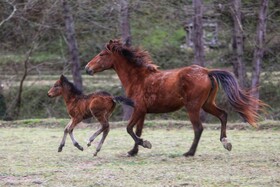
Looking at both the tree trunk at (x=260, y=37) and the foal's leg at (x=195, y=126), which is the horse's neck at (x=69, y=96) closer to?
the foal's leg at (x=195, y=126)

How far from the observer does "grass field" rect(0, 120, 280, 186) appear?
8.36 m

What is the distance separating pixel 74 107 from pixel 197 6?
9.23 metres

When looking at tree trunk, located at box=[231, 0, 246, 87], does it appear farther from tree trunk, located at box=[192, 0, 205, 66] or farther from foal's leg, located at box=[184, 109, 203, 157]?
foal's leg, located at box=[184, 109, 203, 157]

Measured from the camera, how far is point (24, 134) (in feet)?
51.6

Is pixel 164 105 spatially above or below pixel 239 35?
above

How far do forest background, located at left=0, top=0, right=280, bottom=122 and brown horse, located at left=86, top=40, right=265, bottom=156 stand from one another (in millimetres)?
8180

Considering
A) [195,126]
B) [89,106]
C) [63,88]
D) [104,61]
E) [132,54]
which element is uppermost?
[132,54]

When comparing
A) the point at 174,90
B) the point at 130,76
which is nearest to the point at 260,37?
the point at 130,76

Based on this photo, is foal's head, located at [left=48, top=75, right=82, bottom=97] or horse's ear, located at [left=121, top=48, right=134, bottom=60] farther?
foal's head, located at [left=48, top=75, right=82, bottom=97]

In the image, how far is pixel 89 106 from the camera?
11453mm

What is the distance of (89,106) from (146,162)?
5.62ft

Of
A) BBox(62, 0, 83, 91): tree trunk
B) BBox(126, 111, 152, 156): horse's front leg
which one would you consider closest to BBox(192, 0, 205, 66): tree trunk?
BBox(62, 0, 83, 91): tree trunk

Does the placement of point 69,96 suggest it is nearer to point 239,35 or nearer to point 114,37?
point 239,35

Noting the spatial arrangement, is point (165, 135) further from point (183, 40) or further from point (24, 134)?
point (183, 40)
